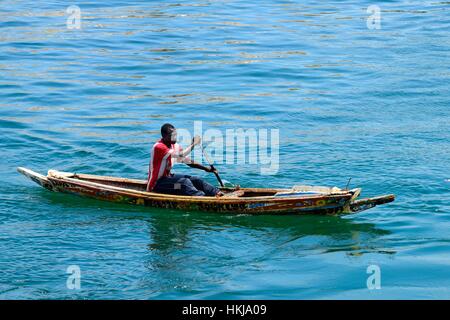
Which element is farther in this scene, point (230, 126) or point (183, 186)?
point (230, 126)

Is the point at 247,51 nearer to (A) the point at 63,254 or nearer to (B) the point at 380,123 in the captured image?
(B) the point at 380,123

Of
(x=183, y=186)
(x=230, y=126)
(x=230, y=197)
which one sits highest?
(x=230, y=126)

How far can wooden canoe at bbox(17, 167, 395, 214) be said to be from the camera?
41.2 feet

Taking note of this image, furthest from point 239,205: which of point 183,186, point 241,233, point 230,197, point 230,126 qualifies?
point 230,126

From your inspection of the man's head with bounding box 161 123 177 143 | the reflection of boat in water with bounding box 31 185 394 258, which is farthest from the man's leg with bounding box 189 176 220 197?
the man's head with bounding box 161 123 177 143

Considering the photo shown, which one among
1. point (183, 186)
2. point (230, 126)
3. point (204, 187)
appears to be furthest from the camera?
point (230, 126)

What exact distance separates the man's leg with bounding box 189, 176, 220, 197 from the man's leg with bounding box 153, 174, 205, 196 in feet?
0.29

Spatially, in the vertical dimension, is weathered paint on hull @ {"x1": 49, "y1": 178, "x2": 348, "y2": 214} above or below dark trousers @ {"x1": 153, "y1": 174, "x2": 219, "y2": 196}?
below

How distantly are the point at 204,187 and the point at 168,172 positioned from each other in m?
0.59

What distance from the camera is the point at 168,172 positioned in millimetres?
13367

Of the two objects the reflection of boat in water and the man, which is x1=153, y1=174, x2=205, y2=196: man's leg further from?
the reflection of boat in water

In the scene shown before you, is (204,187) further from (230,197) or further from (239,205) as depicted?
(239,205)

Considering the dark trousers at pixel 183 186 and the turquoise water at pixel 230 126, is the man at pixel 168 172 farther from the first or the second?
the turquoise water at pixel 230 126
